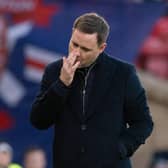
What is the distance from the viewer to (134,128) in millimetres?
5250

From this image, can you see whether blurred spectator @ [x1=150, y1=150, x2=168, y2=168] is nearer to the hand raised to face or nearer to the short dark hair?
the short dark hair

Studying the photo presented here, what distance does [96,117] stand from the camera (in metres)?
5.15

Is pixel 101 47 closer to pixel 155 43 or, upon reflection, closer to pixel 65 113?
pixel 65 113

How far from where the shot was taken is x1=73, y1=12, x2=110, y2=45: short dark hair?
16.5 ft

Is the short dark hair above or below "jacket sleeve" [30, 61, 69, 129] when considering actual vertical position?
above

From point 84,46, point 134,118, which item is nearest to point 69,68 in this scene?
point 84,46

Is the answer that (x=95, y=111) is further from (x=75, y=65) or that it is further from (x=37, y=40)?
(x=37, y=40)

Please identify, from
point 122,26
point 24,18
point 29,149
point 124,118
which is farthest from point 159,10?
point 124,118

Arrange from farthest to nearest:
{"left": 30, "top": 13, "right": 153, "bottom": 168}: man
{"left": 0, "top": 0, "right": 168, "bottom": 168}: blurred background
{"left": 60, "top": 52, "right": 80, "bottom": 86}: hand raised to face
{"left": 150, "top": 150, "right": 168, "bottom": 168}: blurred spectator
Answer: {"left": 150, "top": 150, "right": 168, "bottom": 168}: blurred spectator, {"left": 0, "top": 0, "right": 168, "bottom": 168}: blurred background, {"left": 30, "top": 13, "right": 153, "bottom": 168}: man, {"left": 60, "top": 52, "right": 80, "bottom": 86}: hand raised to face

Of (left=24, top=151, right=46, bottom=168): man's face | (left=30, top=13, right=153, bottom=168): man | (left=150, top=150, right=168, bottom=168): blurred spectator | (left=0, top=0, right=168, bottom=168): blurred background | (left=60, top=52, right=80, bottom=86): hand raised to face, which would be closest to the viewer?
(left=60, top=52, right=80, bottom=86): hand raised to face

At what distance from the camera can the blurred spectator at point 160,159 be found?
1112 centimetres

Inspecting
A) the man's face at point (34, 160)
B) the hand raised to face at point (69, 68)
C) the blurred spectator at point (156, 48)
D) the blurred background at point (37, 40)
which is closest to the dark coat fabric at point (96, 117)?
the hand raised to face at point (69, 68)

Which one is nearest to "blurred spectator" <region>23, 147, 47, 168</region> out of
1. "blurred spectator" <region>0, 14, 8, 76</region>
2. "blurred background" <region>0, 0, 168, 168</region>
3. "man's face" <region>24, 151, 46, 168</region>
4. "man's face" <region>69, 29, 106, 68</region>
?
"man's face" <region>24, 151, 46, 168</region>

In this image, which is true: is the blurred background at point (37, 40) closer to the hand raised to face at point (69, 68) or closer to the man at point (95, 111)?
the man at point (95, 111)
